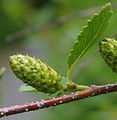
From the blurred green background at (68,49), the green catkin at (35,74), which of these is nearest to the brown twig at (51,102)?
the green catkin at (35,74)

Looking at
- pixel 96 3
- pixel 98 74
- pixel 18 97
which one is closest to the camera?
pixel 98 74

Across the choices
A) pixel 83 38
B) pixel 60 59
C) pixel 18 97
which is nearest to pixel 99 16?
pixel 83 38

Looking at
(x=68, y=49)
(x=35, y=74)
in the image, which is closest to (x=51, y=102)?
(x=35, y=74)

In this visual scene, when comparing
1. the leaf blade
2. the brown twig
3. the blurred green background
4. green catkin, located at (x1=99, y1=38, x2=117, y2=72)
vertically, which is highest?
the blurred green background

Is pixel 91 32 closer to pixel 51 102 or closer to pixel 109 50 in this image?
pixel 109 50

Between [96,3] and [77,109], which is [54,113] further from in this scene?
[96,3]

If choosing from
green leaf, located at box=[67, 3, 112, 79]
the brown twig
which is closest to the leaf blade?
green leaf, located at box=[67, 3, 112, 79]

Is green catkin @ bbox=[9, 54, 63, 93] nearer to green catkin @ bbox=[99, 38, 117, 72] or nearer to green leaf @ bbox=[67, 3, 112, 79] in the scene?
green leaf @ bbox=[67, 3, 112, 79]
